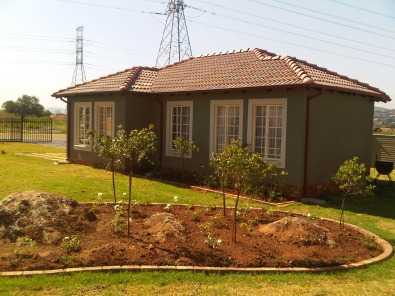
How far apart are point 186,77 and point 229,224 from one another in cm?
968

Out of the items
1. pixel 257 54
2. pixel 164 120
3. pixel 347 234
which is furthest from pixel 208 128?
pixel 347 234

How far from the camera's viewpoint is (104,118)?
19.2 m

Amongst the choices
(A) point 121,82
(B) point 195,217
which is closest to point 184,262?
(B) point 195,217

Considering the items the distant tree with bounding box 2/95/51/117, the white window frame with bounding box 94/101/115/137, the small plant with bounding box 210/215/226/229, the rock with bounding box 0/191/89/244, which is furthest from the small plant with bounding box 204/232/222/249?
the distant tree with bounding box 2/95/51/117

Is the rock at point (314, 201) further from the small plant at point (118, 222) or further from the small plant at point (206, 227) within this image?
the small plant at point (118, 222)

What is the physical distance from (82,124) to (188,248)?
14.6 meters

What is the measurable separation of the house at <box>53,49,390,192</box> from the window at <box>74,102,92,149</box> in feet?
0.27

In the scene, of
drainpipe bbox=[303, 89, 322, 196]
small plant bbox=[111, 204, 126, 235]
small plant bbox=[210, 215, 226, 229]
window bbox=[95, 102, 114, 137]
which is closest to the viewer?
small plant bbox=[111, 204, 126, 235]

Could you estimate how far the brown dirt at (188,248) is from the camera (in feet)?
21.7

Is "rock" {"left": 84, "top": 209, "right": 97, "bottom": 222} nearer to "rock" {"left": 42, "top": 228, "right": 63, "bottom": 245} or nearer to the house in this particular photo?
"rock" {"left": 42, "top": 228, "right": 63, "bottom": 245}

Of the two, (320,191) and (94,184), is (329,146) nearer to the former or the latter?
(320,191)

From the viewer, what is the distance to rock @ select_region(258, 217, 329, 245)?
777 centimetres

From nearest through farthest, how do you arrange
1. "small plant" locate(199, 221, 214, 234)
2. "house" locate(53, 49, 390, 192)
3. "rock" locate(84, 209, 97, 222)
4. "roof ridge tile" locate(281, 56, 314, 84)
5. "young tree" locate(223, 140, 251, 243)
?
"young tree" locate(223, 140, 251, 243), "small plant" locate(199, 221, 214, 234), "rock" locate(84, 209, 97, 222), "roof ridge tile" locate(281, 56, 314, 84), "house" locate(53, 49, 390, 192)

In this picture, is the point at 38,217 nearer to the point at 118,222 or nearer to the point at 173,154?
the point at 118,222
